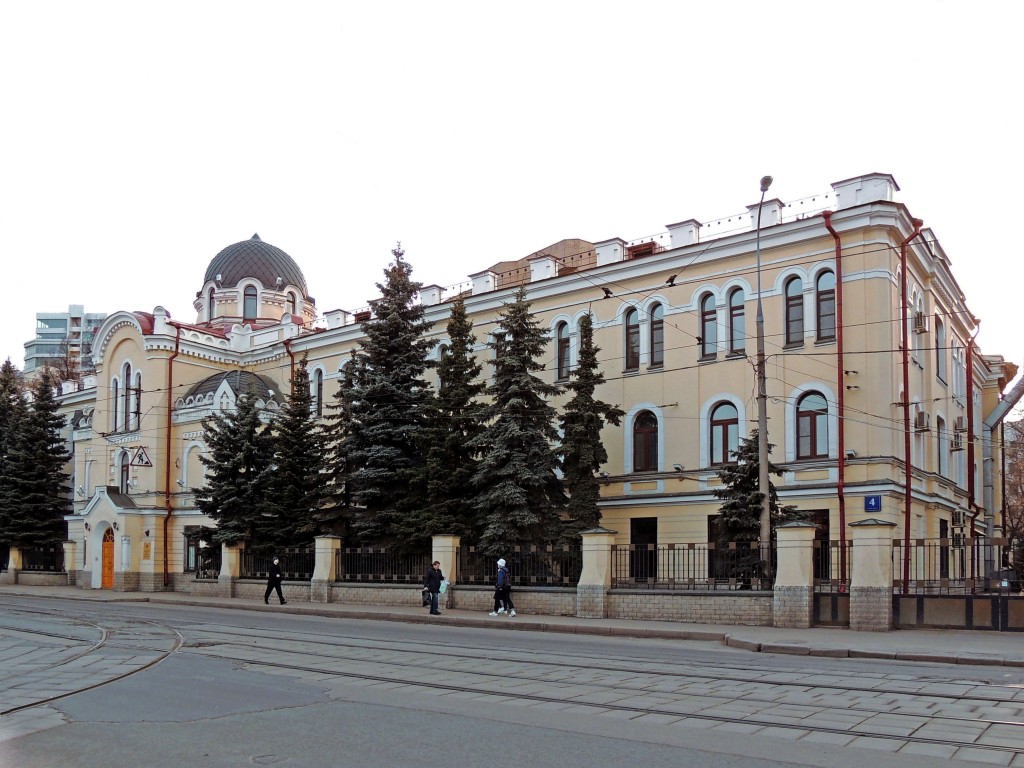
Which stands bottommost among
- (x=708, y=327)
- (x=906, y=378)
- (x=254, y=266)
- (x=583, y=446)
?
(x=583, y=446)

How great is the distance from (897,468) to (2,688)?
22.6 meters

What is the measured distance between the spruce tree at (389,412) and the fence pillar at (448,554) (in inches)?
83.2

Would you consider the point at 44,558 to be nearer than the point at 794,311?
No

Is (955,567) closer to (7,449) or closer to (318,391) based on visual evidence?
(318,391)

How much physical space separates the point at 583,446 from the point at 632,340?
616 cm

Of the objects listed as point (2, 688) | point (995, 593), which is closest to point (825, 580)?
point (995, 593)

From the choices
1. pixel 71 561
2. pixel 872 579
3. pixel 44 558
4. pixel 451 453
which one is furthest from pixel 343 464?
pixel 44 558

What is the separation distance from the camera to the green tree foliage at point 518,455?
88.3ft

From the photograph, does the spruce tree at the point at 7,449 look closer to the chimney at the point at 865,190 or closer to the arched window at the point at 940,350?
the chimney at the point at 865,190

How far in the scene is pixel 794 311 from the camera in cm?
2906

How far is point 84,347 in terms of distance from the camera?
97.8 metres

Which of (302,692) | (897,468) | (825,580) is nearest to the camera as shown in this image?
(302,692)

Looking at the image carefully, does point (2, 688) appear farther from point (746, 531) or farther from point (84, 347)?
point (84, 347)

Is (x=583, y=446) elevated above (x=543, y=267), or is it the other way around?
(x=543, y=267)
